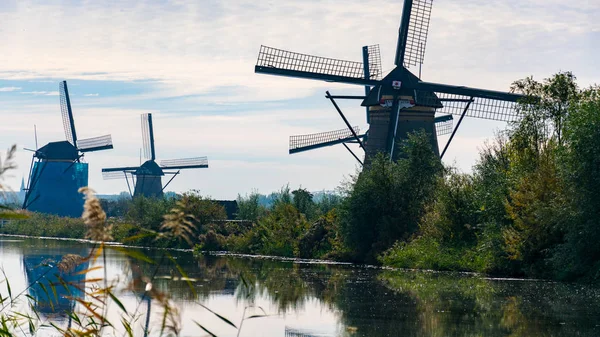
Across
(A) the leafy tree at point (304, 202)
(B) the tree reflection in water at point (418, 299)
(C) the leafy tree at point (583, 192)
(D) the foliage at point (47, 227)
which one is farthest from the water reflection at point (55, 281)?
(D) the foliage at point (47, 227)

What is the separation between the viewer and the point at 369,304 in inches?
799

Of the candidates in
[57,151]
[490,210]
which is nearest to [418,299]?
[490,210]

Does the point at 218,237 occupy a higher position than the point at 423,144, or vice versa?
the point at 423,144

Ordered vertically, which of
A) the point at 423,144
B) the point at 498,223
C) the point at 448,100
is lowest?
the point at 498,223

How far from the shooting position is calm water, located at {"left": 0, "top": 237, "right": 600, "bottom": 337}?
1605cm

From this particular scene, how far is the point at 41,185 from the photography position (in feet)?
279

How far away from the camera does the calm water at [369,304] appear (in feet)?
52.6

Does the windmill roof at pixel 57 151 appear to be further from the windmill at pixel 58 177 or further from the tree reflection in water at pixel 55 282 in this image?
the tree reflection in water at pixel 55 282

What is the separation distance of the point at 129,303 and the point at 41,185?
67.6 m

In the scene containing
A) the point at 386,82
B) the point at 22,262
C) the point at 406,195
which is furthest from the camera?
the point at 386,82

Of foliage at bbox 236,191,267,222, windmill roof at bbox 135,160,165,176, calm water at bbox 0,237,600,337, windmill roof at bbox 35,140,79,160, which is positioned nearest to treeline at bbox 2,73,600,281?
calm water at bbox 0,237,600,337

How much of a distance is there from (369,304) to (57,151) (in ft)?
228

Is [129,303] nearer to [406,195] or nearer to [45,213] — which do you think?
[406,195]

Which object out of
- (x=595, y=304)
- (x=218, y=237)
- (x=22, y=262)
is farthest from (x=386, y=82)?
(x=595, y=304)
